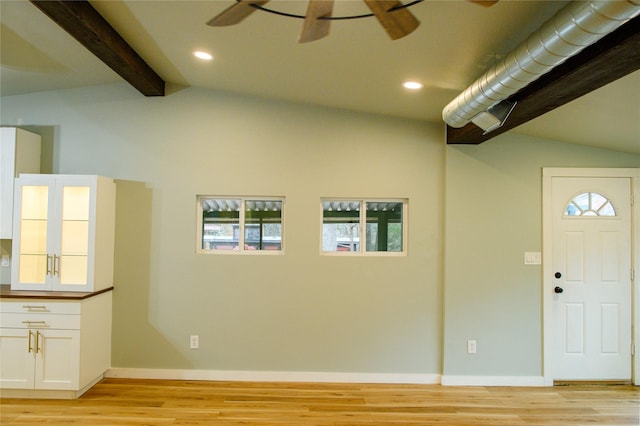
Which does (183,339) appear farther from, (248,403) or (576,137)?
(576,137)

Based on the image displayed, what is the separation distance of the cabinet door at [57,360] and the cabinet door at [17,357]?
0.18 feet

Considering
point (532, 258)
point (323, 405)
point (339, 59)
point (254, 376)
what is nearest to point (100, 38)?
point (339, 59)

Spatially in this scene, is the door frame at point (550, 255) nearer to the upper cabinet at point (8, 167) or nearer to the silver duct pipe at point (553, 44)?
the silver duct pipe at point (553, 44)

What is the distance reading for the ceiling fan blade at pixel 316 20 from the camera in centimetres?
147

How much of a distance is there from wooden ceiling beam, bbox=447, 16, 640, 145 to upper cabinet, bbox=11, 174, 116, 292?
3.64 m

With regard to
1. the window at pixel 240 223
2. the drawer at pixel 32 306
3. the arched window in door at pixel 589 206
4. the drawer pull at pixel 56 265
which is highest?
the arched window in door at pixel 589 206

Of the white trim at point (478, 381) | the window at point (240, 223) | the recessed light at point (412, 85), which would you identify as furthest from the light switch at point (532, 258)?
the window at point (240, 223)

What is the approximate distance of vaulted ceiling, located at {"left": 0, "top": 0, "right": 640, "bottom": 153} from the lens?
1967mm

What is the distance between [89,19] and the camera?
2281 millimetres

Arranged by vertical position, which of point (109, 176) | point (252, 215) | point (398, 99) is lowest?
point (252, 215)

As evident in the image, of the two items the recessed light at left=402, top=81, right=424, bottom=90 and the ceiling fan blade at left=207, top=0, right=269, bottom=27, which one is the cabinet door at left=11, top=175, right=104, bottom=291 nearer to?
the ceiling fan blade at left=207, top=0, right=269, bottom=27

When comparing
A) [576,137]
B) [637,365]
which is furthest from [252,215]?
[637,365]

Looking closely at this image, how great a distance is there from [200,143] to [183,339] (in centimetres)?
200

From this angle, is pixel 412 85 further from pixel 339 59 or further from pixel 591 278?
pixel 591 278
